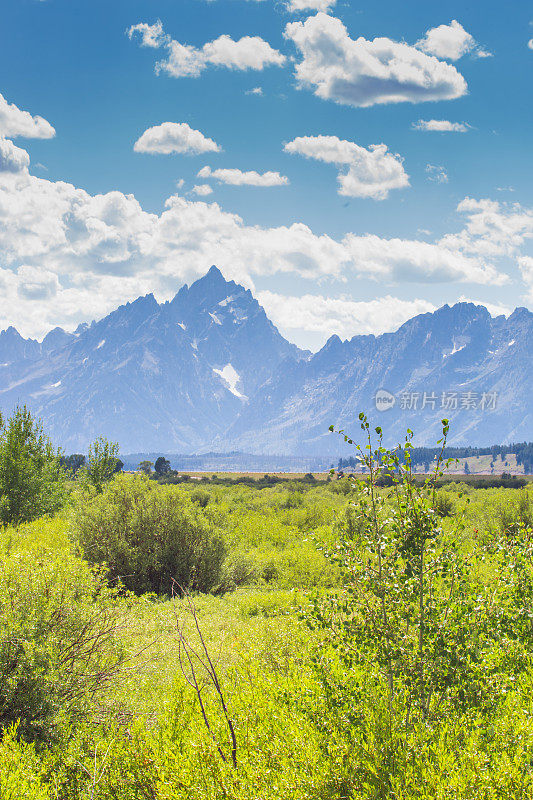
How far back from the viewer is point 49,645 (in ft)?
28.1

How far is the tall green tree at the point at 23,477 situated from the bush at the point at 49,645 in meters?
21.6

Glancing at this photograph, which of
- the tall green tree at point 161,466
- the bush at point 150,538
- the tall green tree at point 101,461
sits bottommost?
the tall green tree at point 161,466

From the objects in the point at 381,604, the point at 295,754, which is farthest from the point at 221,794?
the point at 381,604

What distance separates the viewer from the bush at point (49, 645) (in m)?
8.30

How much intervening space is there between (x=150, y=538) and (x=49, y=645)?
49.7 feet

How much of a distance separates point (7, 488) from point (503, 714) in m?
30.3

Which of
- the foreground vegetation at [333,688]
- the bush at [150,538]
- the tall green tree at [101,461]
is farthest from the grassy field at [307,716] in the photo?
the tall green tree at [101,461]

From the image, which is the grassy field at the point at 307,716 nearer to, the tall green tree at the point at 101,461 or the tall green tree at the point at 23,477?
the tall green tree at the point at 23,477

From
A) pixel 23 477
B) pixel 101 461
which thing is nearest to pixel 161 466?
pixel 101 461

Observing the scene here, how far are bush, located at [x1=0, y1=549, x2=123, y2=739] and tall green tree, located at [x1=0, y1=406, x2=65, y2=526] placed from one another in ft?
71.0

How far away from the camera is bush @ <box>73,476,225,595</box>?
2252 cm

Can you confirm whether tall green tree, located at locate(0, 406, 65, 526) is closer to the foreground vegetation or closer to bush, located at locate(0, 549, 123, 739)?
bush, located at locate(0, 549, 123, 739)

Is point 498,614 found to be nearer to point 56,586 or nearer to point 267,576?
point 56,586

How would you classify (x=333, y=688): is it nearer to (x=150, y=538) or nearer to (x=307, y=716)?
(x=307, y=716)
